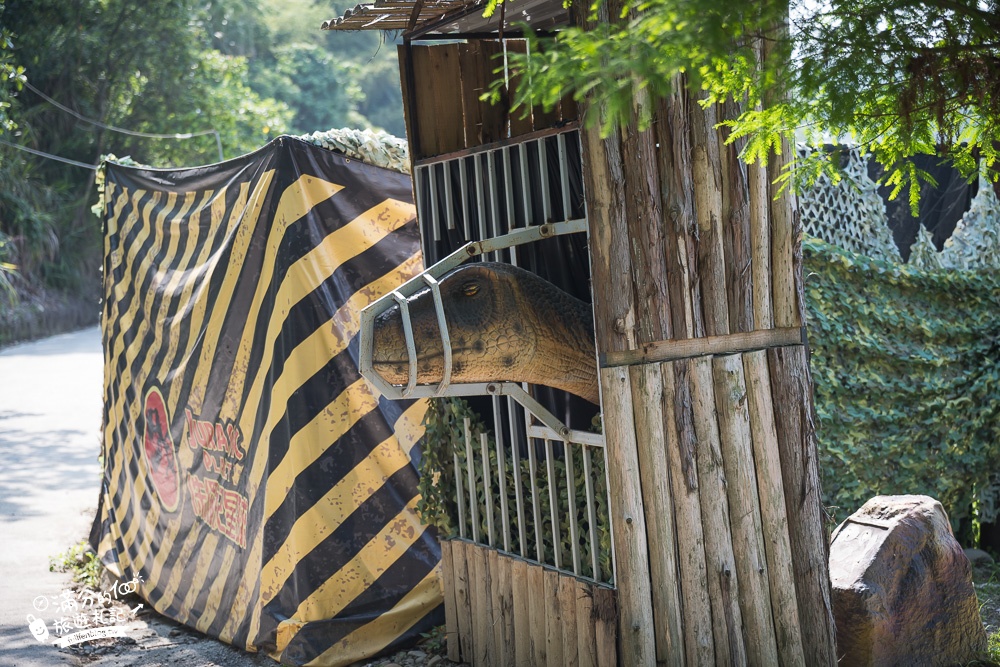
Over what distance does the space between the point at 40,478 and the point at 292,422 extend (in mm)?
4834

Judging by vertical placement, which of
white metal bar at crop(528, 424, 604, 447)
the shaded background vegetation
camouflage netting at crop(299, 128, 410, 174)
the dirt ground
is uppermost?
the shaded background vegetation

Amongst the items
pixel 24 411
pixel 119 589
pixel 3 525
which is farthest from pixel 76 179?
pixel 119 589

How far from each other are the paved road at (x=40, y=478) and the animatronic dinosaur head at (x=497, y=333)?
294cm

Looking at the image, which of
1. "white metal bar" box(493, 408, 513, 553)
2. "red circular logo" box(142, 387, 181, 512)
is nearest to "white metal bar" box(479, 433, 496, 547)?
"white metal bar" box(493, 408, 513, 553)

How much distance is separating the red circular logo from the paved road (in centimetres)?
93

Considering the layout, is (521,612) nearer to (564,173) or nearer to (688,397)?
(688,397)

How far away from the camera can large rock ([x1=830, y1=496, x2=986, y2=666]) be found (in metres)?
3.71

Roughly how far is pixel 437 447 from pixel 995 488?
3846mm

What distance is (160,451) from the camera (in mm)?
5641

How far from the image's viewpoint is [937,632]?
3.88m

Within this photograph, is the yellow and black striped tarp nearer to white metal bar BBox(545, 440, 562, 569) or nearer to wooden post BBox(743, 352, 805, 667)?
white metal bar BBox(545, 440, 562, 569)

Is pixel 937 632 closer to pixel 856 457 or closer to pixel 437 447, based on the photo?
pixel 856 457

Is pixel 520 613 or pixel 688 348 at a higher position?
pixel 688 348

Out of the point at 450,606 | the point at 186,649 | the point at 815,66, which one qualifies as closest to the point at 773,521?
the point at 815,66
